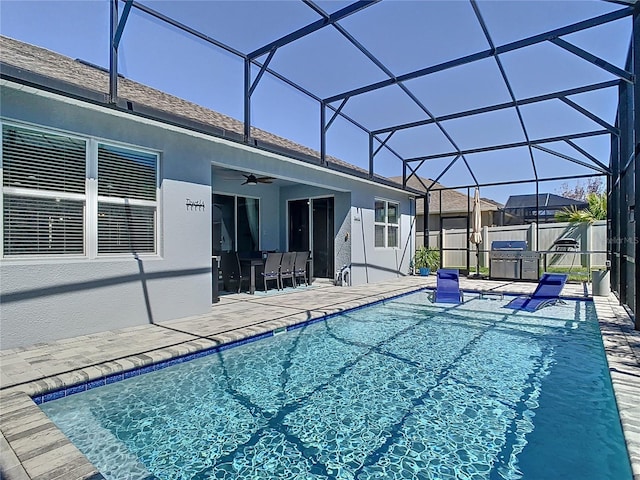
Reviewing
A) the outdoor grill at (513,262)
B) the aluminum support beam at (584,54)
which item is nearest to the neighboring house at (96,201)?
the aluminum support beam at (584,54)

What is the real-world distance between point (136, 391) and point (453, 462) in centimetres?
313

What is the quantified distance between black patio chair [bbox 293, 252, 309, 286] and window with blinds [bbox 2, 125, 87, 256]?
6.05 metres

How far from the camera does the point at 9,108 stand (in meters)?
4.66

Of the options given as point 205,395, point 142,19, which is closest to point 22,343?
point 205,395

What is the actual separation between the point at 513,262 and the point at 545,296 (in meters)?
4.08

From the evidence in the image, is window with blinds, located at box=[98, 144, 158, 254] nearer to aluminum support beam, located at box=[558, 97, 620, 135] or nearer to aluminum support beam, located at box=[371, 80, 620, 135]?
aluminum support beam, located at box=[371, 80, 620, 135]

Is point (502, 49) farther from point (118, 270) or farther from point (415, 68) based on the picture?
point (118, 270)

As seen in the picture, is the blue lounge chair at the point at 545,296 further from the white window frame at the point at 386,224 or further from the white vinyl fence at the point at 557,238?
the white window frame at the point at 386,224

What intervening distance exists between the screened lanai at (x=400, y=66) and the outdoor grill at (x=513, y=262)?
2.25 meters

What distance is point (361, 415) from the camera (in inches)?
142

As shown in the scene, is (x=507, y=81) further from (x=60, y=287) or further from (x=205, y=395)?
(x=60, y=287)

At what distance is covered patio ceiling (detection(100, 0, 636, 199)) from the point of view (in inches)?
238

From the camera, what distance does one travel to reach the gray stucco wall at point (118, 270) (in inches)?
189

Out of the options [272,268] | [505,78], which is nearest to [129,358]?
[272,268]
